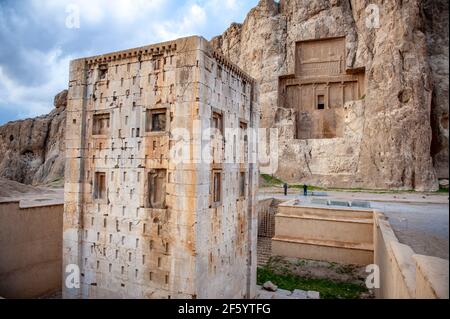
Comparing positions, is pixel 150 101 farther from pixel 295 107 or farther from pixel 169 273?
pixel 295 107

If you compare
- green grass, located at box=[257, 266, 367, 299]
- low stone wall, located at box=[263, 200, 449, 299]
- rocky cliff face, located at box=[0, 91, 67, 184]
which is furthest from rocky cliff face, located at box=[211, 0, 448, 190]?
rocky cliff face, located at box=[0, 91, 67, 184]

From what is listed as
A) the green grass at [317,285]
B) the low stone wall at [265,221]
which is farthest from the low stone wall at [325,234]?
the low stone wall at [265,221]

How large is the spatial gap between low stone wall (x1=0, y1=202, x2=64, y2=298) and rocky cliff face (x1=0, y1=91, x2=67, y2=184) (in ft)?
101

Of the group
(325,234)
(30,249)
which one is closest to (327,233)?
(325,234)

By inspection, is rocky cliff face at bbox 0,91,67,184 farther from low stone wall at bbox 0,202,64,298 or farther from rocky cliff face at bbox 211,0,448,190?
low stone wall at bbox 0,202,64,298

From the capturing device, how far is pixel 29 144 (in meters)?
40.4

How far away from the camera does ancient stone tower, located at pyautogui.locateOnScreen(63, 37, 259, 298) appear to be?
6930mm

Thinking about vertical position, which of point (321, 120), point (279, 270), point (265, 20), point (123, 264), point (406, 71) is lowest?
point (279, 270)

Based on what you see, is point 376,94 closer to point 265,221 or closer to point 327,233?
point 265,221

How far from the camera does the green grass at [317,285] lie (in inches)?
457

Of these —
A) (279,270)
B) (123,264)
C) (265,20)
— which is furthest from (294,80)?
(123,264)

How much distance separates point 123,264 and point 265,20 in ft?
115

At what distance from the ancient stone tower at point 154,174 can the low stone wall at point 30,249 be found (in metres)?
3.63

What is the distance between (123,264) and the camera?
7688 millimetres
